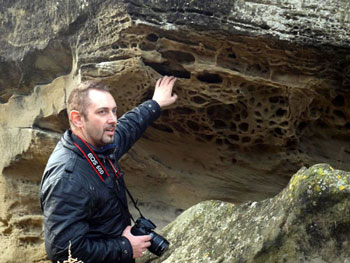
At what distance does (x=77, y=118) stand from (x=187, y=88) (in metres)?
1.19

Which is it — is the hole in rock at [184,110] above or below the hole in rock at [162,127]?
above

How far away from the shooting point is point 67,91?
4.25 m

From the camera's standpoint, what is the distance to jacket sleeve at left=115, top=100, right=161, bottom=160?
3136 mm

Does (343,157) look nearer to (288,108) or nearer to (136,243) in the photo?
(288,108)

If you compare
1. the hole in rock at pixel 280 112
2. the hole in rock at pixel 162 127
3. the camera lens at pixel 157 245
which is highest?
the hole in rock at pixel 280 112

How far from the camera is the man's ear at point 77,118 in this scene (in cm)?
277

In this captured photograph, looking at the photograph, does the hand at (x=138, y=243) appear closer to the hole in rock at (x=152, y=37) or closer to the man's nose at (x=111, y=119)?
the man's nose at (x=111, y=119)

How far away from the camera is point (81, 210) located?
8.29ft

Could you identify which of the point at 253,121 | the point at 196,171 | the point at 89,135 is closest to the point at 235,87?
the point at 253,121

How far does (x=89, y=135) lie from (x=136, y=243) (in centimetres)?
→ 60

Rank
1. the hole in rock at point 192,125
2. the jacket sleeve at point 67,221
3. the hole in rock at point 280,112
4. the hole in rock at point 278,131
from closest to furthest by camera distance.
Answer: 1. the jacket sleeve at point 67,221
2. the hole in rock at point 280,112
3. the hole in rock at point 278,131
4. the hole in rock at point 192,125

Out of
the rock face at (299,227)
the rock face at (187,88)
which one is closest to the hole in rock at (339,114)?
the rock face at (187,88)

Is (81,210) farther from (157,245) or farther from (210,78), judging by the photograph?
(210,78)

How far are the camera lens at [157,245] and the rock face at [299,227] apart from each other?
Answer: 1.07ft
